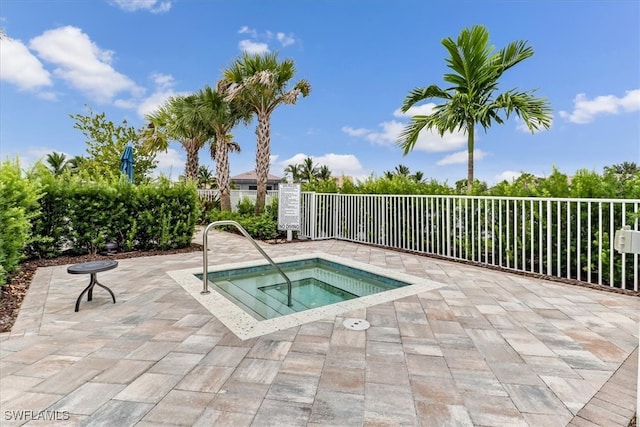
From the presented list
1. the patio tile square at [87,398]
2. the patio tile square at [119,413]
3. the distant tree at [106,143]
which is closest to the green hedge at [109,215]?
the patio tile square at [87,398]

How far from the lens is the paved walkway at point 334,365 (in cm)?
169

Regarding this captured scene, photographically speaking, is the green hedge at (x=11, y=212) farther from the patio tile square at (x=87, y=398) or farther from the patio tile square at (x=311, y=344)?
the patio tile square at (x=311, y=344)

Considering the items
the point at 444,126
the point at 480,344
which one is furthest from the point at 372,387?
the point at 444,126

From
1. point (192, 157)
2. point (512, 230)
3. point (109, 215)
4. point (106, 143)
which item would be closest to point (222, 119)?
point (192, 157)

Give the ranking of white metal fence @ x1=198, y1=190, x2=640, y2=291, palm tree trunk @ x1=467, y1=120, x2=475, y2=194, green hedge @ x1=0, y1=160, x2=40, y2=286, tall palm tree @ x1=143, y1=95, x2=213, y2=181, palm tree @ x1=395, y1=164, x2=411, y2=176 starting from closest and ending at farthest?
green hedge @ x1=0, y1=160, x2=40, y2=286, white metal fence @ x1=198, y1=190, x2=640, y2=291, palm tree trunk @ x1=467, y1=120, x2=475, y2=194, tall palm tree @ x1=143, y1=95, x2=213, y2=181, palm tree @ x1=395, y1=164, x2=411, y2=176

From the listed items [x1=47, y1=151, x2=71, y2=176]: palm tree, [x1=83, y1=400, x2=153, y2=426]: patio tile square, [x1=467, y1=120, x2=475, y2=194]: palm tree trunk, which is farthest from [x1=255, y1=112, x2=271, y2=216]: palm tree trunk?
[x1=47, y1=151, x2=71, y2=176]: palm tree

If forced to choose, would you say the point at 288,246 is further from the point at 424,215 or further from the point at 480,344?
the point at 480,344

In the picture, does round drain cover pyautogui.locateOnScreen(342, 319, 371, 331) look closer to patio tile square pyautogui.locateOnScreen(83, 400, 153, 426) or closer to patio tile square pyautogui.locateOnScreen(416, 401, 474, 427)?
patio tile square pyautogui.locateOnScreen(416, 401, 474, 427)

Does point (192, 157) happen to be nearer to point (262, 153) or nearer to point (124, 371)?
point (262, 153)

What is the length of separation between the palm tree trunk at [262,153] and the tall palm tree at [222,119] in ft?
4.14

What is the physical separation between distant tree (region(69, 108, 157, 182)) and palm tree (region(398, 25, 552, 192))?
13.9 meters

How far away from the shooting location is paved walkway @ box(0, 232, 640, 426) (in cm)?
169

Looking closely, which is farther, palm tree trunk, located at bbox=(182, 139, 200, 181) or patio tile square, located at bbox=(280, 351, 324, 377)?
palm tree trunk, located at bbox=(182, 139, 200, 181)

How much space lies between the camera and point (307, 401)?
1.78m
